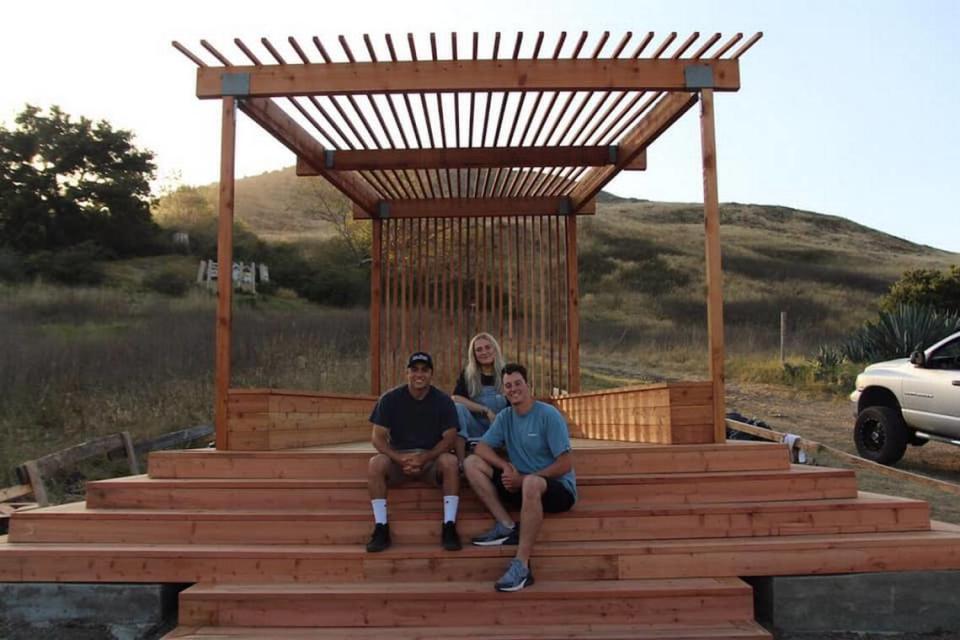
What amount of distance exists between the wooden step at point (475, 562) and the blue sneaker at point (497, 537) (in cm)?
6

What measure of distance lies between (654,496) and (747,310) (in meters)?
32.1

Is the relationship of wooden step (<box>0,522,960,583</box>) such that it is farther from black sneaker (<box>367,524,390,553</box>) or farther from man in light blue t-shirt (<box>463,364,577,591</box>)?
man in light blue t-shirt (<box>463,364,577,591</box>)

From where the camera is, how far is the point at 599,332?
25.2 m

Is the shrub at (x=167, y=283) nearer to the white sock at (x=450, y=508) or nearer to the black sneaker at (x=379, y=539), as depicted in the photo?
the black sneaker at (x=379, y=539)

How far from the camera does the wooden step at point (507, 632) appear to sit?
3.29 meters

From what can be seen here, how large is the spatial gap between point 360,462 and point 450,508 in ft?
2.75

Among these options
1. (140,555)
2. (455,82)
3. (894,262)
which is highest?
(894,262)

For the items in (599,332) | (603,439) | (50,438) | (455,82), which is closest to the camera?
(455,82)

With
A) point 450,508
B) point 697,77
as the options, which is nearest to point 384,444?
point 450,508

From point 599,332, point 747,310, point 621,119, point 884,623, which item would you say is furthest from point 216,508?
point 747,310

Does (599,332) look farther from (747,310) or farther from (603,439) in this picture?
(603,439)

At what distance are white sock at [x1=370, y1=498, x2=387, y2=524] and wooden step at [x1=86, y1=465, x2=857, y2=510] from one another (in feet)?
0.97

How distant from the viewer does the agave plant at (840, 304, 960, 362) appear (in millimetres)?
12500

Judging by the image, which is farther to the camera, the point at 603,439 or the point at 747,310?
the point at 747,310
